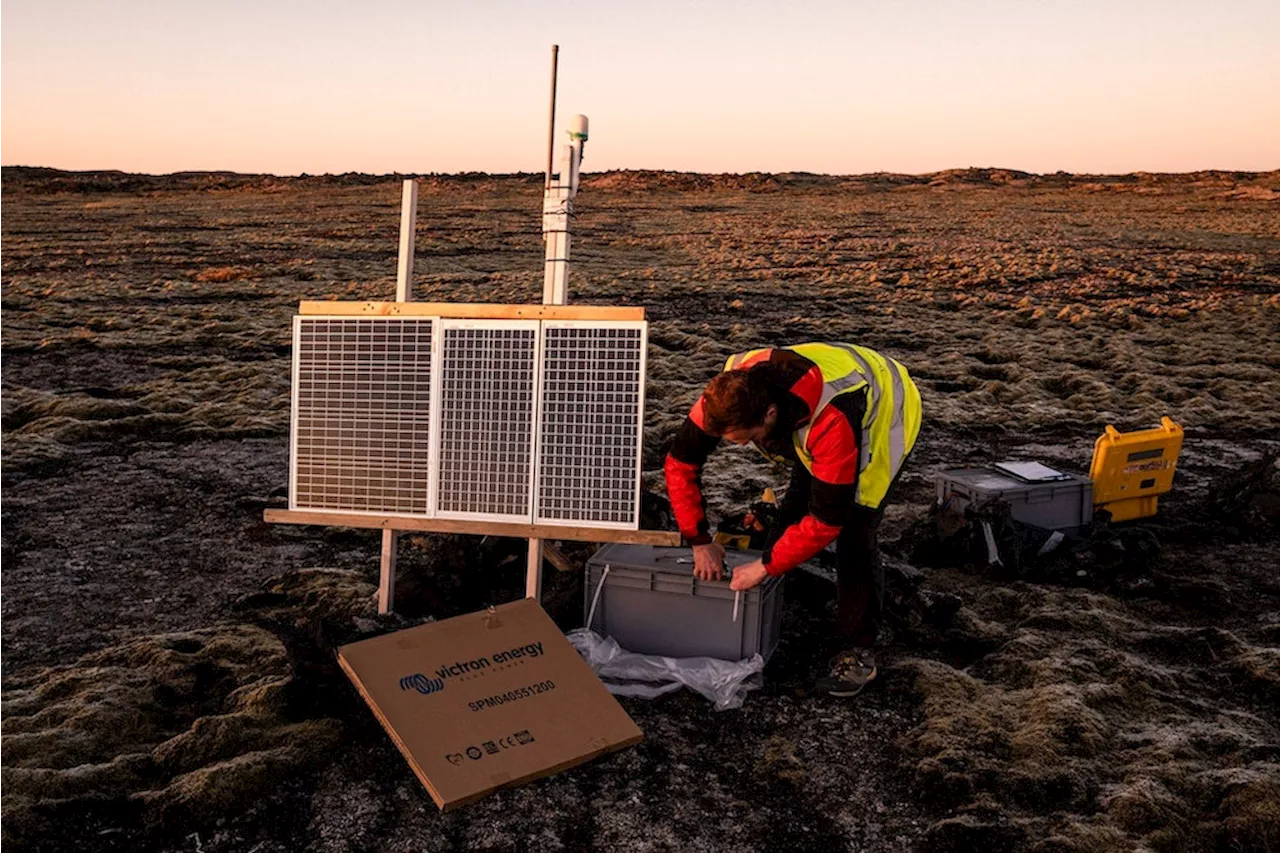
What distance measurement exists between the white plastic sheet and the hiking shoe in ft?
1.05

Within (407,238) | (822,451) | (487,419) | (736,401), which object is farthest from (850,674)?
(407,238)

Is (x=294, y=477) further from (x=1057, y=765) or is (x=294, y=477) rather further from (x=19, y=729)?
(x=1057, y=765)

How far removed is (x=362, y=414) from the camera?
5.13 meters

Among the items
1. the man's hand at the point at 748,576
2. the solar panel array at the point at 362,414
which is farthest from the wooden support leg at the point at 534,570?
the man's hand at the point at 748,576

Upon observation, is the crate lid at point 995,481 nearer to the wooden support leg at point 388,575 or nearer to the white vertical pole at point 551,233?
the white vertical pole at point 551,233

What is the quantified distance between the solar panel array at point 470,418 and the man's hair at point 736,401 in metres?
0.74

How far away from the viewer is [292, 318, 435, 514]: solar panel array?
16.6 ft

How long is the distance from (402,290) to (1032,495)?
3975 mm

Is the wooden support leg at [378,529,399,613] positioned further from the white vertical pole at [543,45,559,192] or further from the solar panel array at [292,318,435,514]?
the white vertical pole at [543,45,559,192]

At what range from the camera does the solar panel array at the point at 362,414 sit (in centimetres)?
507

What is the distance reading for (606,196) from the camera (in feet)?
179

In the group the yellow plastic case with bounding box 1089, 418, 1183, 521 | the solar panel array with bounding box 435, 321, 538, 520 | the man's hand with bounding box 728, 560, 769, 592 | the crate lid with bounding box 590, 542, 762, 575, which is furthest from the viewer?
the yellow plastic case with bounding box 1089, 418, 1183, 521

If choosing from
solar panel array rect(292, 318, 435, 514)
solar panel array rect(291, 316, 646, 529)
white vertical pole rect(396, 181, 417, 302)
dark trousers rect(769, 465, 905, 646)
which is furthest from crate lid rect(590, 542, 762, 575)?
white vertical pole rect(396, 181, 417, 302)

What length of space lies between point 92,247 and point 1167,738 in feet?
100
